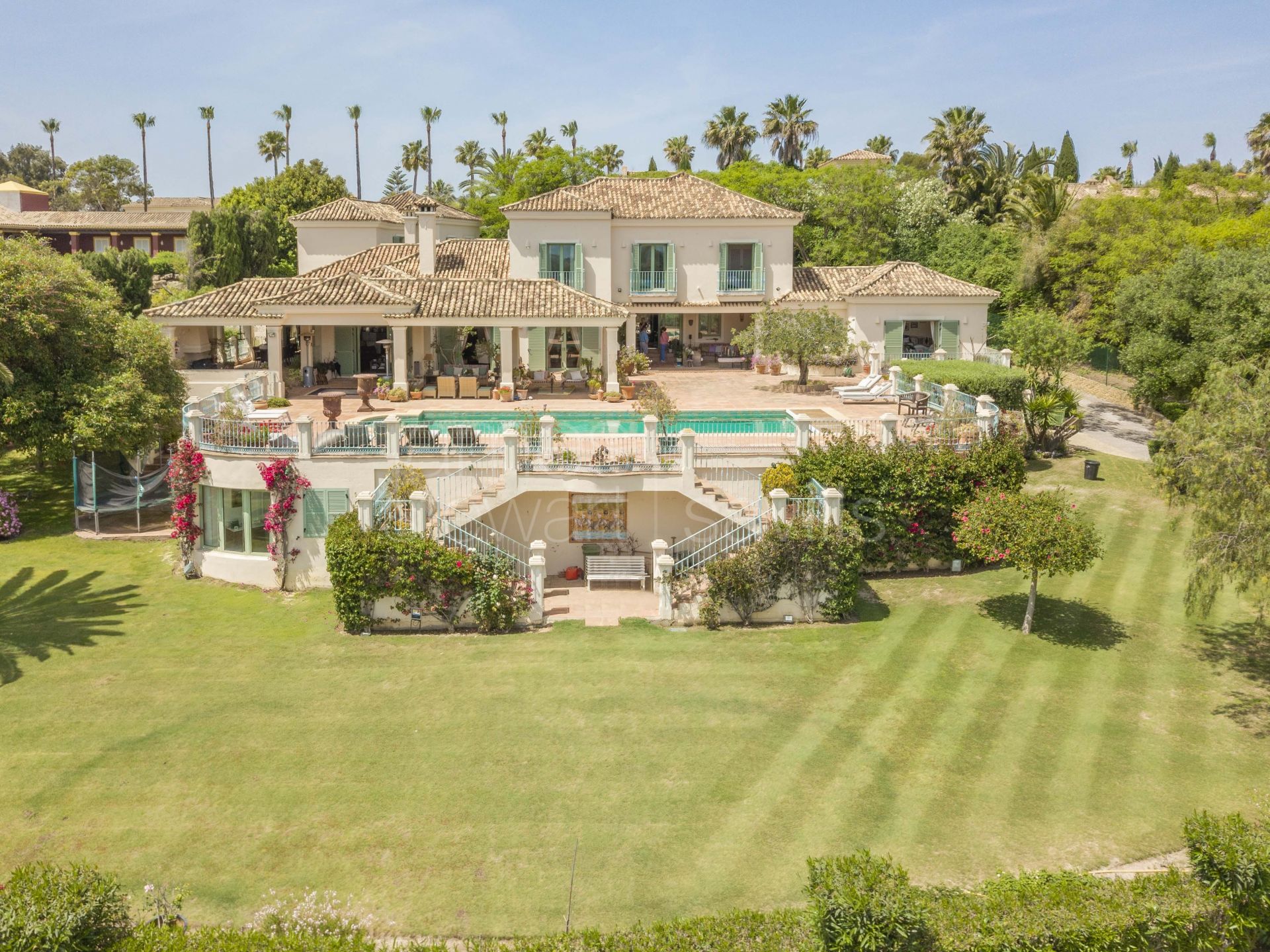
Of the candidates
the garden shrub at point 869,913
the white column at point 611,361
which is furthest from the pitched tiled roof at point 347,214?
the garden shrub at point 869,913

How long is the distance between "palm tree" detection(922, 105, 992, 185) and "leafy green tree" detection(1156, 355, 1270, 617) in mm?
48483

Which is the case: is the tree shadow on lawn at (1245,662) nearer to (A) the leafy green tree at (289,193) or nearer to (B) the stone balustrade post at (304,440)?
(B) the stone balustrade post at (304,440)

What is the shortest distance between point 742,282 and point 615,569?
23.2 metres

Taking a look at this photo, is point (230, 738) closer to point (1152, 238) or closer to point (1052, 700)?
point (1052, 700)

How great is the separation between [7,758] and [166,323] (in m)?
20.2

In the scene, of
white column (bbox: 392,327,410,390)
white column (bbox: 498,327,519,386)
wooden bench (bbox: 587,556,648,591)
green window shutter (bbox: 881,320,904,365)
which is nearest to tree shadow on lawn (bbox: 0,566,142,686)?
wooden bench (bbox: 587,556,648,591)

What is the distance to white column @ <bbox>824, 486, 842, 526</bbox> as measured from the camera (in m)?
23.2

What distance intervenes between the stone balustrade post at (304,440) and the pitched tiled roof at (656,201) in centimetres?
1963

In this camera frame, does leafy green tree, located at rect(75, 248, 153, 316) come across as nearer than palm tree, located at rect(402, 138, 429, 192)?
Yes

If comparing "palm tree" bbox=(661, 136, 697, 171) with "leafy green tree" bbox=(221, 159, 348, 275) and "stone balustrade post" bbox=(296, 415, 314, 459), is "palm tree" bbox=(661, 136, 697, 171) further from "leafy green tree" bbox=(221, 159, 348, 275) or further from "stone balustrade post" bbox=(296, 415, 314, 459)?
"stone balustrade post" bbox=(296, 415, 314, 459)

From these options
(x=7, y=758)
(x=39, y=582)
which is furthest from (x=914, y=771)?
(x=39, y=582)

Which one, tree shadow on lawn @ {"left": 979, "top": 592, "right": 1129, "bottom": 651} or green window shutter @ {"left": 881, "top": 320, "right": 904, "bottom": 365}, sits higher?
green window shutter @ {"left": 881, "top": 320, "right": 904, "bottom": 365}

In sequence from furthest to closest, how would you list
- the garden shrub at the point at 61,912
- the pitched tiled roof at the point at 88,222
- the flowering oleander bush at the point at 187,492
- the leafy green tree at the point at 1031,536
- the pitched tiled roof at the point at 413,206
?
the pitched tiled roof at the point at 88,222, the pitched tiled roof at the point at 413,206, the flowering oleander bush at the point at 187,492, the leafy green tree at the point at 1031,536, the garden shrub at the point at 61,912

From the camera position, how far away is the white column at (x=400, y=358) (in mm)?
33688
